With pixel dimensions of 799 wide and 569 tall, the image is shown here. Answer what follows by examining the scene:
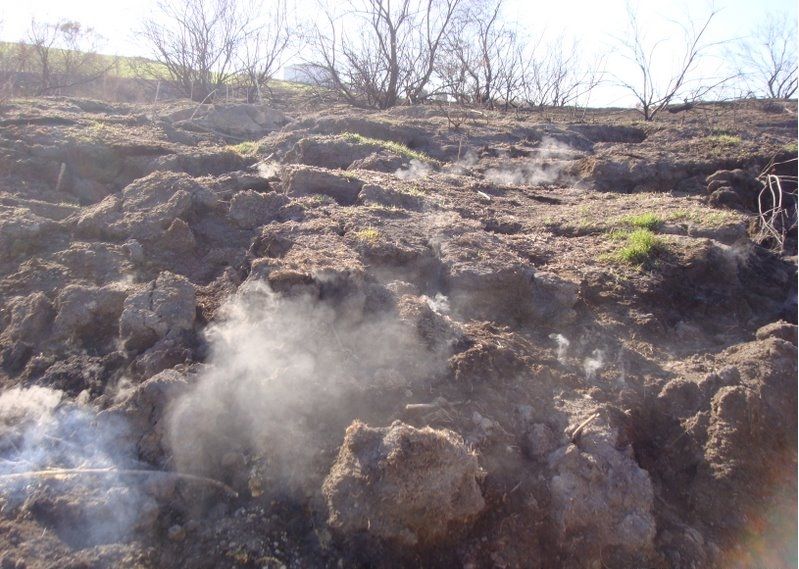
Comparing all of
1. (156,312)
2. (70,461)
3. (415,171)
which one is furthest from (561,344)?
(415,171)

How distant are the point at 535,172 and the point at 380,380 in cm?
488

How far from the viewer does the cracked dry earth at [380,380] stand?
2.29 m

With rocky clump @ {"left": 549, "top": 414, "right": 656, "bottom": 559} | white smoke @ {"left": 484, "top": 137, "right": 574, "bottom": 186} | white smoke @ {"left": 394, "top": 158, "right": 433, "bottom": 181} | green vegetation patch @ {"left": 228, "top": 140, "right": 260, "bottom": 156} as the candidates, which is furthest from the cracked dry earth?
green vegetation patch @ {"left": 228, "top": 140, "right": 260, "bottom": 156}

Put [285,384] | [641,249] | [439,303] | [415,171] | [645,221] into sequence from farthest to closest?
[415,171] → [645,221] → [641,249] → [439,303] → [285,384]

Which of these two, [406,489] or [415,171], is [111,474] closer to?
[406,489]

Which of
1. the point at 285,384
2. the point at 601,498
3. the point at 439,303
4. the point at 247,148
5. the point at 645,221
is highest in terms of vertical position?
the point at 247,148

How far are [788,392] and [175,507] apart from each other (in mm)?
2944

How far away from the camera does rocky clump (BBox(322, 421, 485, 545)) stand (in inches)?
88.6

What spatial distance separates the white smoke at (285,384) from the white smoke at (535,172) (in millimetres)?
3973

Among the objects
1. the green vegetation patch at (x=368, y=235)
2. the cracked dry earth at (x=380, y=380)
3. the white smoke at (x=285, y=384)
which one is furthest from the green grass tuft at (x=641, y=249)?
the white smoke at (x=285, y=384)

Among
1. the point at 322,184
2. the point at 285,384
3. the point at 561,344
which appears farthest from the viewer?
the point at 322,184

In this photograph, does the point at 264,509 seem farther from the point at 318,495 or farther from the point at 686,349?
the point at 686,349

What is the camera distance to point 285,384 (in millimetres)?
2754

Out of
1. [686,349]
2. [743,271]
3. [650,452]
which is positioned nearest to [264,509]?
[650,452]
